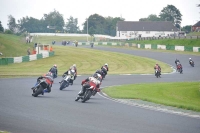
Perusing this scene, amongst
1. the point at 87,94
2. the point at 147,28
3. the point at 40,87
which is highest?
the point at 147,28

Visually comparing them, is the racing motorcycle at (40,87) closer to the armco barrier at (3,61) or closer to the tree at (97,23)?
the armco barrier at (3,61)

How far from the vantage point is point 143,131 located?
38.0 ft

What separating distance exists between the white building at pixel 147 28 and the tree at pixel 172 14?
30.2m

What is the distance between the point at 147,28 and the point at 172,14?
36.3 meters

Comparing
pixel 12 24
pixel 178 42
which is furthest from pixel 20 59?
pixel 12 24

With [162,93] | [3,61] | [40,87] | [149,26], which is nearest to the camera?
[40,87]

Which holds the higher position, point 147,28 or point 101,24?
point 101,24

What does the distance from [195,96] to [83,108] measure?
32.6 feet

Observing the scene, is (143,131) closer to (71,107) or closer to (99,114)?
(99,114)

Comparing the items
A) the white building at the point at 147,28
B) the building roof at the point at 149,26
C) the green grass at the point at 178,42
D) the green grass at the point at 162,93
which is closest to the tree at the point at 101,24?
the white building at the point at 147,28

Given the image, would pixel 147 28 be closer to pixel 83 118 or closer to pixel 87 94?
pixel 87 94

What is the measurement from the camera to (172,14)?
18262 cm

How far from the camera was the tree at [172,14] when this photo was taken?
18035 centimetres

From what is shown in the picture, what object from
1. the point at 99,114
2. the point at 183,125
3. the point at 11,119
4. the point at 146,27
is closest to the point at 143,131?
the point at 183,125
